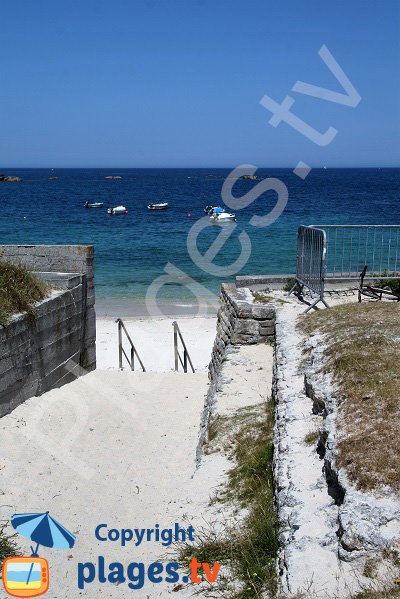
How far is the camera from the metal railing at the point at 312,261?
1034 centimetres

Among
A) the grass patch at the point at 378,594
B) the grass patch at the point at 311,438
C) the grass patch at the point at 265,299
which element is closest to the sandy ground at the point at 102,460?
the grass patch at the point at 311,438

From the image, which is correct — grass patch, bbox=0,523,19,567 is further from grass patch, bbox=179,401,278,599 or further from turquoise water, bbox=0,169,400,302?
turquoise water, bbox=0,169,400,302

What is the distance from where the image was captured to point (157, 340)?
17.9 metres

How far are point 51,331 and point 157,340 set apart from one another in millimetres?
7322

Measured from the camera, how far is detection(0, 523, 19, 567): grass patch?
574 centimetres

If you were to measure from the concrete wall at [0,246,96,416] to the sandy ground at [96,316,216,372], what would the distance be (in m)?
2.61

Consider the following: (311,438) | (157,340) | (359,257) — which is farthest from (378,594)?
(359,257)

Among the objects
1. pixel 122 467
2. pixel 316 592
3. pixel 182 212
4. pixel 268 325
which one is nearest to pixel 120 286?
pixel 268 325

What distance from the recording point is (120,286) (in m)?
27.9

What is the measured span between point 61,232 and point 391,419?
4440 centimetres

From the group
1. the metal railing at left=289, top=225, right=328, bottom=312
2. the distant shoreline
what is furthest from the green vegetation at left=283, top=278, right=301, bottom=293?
the distant shoreline

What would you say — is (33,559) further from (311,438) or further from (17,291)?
(17,291)

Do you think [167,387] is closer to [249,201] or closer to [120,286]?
[120,286]

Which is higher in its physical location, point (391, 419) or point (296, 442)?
point (391, 419)
